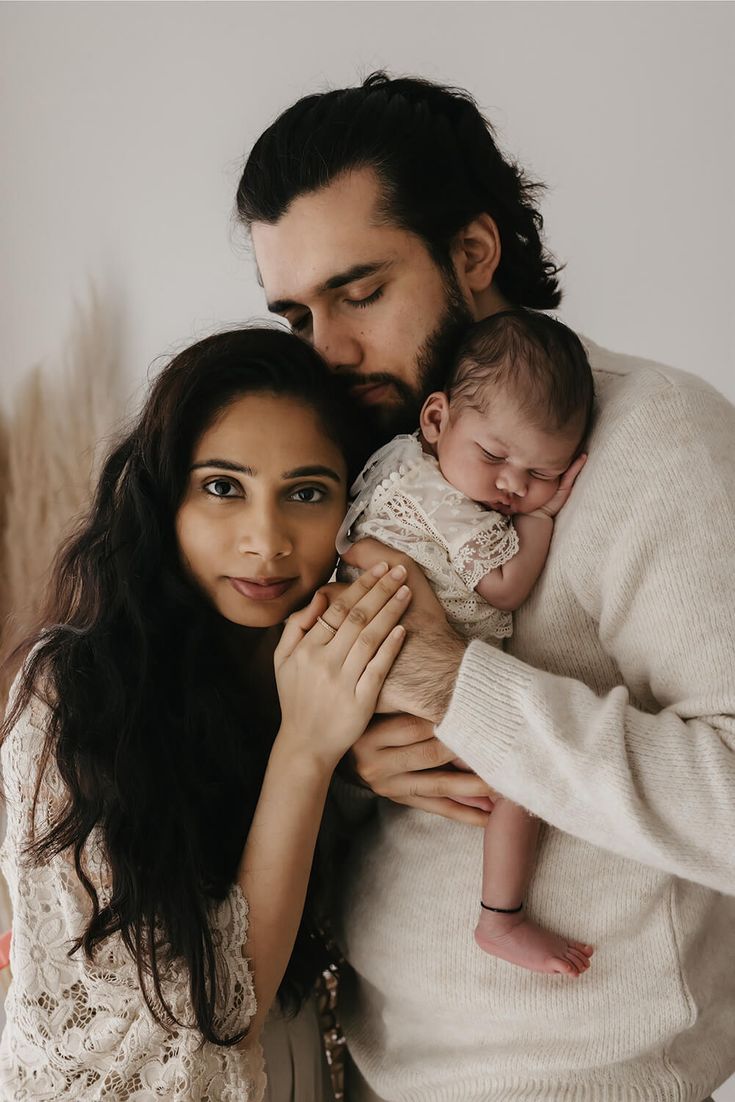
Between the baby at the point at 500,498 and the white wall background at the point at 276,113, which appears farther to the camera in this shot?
the white wall background at the point at 276,113

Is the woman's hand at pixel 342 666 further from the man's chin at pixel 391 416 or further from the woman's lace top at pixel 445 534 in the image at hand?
the man's chin at pixel 391 416

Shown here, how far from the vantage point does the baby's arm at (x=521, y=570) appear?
151 centimetres

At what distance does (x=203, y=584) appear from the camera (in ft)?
5.43

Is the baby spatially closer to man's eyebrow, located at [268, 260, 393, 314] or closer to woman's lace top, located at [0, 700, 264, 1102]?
man's eyebrow, located at [268, 260, 393, 314]

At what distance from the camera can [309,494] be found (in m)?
1.66

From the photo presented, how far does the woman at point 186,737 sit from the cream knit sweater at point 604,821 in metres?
0.20

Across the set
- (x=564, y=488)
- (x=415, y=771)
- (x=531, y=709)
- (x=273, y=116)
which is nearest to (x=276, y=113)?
(x=273, y=116)

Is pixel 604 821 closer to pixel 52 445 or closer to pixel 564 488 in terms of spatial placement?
pixel 564 488

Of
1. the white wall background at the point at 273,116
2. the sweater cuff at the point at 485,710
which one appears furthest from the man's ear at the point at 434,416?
the white wall background at the point at 273,116

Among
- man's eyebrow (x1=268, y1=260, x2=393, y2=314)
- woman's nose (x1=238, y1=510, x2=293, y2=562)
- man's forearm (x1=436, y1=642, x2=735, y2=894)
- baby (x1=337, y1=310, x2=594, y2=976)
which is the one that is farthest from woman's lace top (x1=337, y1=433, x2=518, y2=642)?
man's eyebrow (x1=268, y1=260, x2=393, y2=314)

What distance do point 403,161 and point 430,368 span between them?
383 millimetres

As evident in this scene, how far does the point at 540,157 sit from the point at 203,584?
5.76 feet

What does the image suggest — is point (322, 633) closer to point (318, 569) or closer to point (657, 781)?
point (318, 569)

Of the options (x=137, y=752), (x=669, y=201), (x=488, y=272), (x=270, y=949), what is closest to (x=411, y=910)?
(x=270, y=949)
